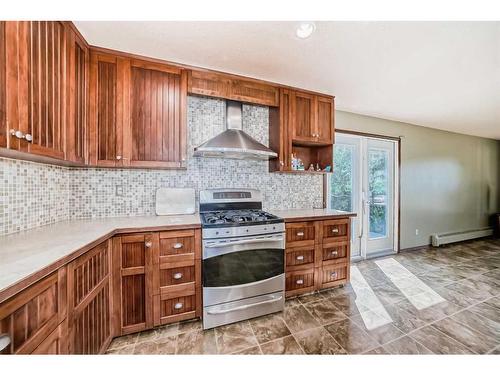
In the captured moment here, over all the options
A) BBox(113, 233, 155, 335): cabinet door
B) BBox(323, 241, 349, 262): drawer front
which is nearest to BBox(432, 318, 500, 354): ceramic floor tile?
BBox(323, 241, 349, 262): drawer front

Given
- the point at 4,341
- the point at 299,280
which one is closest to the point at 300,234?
the point at 299,280

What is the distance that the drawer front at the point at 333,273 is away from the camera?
7.81 feet

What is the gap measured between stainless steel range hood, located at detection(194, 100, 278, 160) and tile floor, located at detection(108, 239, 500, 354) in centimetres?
157

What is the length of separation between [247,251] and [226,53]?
1.76 metres

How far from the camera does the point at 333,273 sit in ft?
8.00

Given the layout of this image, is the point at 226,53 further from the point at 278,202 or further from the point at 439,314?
the point at 439,314

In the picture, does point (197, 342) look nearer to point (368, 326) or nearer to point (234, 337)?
point (234, 337)

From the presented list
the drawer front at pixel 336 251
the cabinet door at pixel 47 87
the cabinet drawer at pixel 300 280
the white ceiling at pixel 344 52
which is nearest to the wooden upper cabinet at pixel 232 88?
the white ceiling at pixel 344 52

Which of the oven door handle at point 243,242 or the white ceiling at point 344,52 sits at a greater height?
the white ceiling at point 344,52

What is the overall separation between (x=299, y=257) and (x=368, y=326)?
2.62 ft

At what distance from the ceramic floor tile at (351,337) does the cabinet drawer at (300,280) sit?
17.8 inches

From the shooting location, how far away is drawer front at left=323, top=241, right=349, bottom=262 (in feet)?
7.79

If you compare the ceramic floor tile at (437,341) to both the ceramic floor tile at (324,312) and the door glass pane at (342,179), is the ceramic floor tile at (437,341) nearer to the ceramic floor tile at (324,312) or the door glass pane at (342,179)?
the ceramic floor tile at (324,312)

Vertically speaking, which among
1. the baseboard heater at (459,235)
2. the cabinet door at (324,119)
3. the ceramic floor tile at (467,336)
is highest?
the cabinet door at (324,119)
